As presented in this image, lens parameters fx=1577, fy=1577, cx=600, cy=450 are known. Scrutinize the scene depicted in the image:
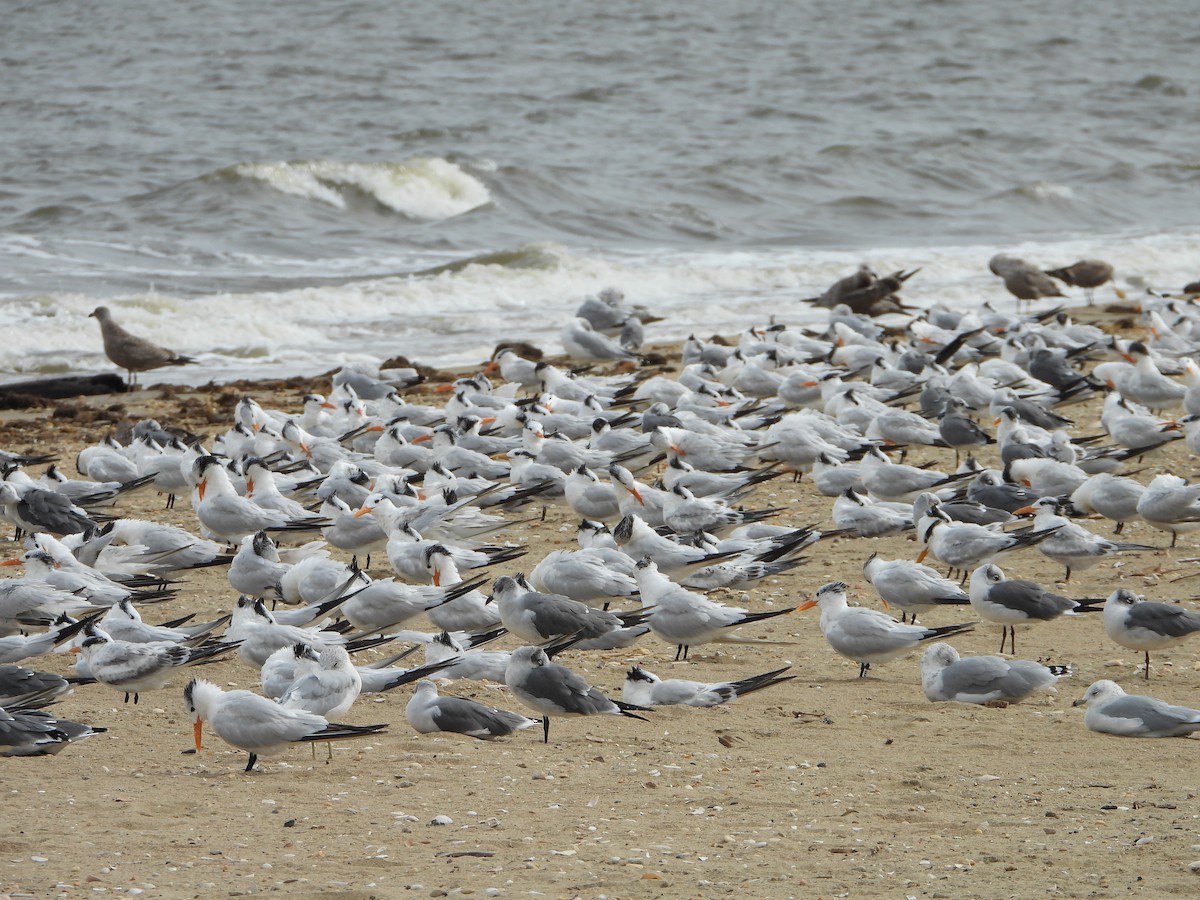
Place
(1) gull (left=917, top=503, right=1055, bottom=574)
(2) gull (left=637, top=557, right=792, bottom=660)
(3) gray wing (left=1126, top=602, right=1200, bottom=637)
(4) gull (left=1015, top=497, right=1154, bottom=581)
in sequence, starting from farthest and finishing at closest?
1. (4) gull (left=1015, top=497, right=1154, bottom=581)
2. (1) gull (left=917, top=503, right=1055, bottom=574)
3. (2) gull (left=637, top=557, right=792, bottom=660)
4. (3) gray wing (left=1126, top=602, right=1200, bottom=637)

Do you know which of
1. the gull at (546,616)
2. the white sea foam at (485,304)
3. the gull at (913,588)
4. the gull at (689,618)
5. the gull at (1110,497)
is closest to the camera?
the gull at (546,616)

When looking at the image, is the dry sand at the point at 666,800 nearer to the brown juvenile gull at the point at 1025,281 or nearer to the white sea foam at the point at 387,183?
the brown juvenile gull at the point at 1025,281

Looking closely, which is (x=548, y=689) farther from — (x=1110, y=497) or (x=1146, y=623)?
(x=1110, y=497)

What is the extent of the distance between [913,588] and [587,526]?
1.95 metres

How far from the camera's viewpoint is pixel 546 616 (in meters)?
7.10

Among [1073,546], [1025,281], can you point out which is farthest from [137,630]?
[1025,281]

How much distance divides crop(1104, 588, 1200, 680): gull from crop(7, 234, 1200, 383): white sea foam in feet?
33.1

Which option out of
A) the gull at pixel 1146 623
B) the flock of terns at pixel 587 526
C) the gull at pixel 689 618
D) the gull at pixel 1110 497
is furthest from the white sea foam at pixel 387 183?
the gull at pixel 1146 623

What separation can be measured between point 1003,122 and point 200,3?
815 inches

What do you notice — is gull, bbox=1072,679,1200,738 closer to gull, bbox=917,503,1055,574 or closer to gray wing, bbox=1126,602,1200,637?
gray wing, bbox=1126,602,1200,637

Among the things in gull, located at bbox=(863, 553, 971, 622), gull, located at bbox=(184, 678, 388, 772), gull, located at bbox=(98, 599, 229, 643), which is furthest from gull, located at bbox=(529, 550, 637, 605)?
gull, located at bbox=(184, 678, 388, 772)

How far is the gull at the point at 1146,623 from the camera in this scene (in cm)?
675

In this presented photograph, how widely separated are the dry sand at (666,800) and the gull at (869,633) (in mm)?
157

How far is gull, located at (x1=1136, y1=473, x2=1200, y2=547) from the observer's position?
339 inches
